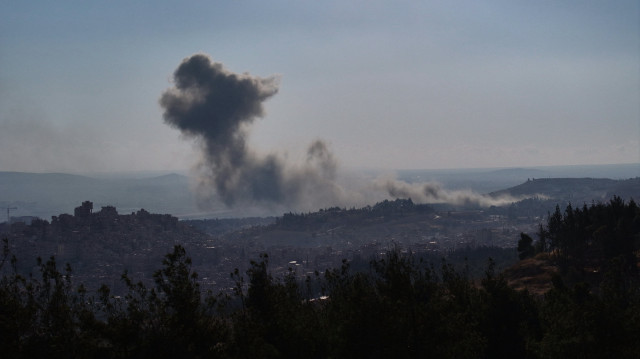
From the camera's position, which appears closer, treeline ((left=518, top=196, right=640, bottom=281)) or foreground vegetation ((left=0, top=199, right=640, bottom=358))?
foreground vegetation ((left=0, top=199, right=640, bottom=358))

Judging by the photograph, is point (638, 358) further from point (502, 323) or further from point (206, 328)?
point (206, 328)

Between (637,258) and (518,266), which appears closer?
(637,258)

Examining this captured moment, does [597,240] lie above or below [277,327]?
below

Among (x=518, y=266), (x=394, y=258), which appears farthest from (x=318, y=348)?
(x=518, y=266)

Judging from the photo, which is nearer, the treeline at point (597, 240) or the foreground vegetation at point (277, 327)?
the foreground vegetation at point (277, 327)

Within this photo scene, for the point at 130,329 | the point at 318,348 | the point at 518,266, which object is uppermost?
the point at 130,329

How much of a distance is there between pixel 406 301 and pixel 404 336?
3.01 metres

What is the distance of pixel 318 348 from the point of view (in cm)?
3728

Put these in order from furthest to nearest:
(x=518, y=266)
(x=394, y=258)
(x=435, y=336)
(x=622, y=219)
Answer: (x=518, y=266) < (x=622, y=219) < (x=394, y=258) < (x=435, y=336)

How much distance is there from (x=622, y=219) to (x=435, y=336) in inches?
3087

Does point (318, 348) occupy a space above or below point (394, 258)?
below

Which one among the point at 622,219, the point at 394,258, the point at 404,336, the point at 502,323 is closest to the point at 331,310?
the point at 394,258

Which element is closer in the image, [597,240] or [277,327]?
[277,327]

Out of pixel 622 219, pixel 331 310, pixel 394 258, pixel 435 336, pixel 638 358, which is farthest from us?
pixel 622 219
